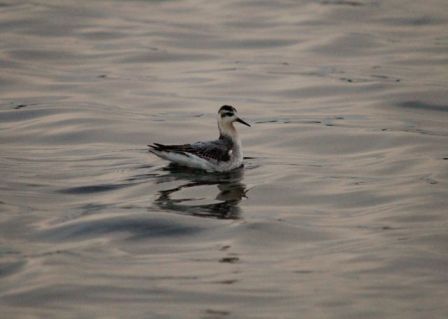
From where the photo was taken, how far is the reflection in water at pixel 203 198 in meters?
16.6

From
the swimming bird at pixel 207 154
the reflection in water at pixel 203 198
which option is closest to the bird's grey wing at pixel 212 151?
the swimming bird at pixel 207 154

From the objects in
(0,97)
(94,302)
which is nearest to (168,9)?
(0,97)

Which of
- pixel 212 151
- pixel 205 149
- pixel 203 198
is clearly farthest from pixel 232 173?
pixel 203 198

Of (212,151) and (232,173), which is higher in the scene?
(212,151)

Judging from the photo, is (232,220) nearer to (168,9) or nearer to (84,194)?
(84,194)

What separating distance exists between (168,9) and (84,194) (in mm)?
18604

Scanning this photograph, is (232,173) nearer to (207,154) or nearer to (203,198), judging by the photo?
(207,154)

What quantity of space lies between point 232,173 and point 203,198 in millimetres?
2045

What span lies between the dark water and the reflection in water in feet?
0.21

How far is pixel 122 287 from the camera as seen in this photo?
43.0ft

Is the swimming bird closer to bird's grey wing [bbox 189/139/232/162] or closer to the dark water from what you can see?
bird's grey wing [bbox 189/139/232/162]

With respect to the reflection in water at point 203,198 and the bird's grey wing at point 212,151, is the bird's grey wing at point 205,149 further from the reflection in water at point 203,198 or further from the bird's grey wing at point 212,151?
the reflection in water at point 203,198

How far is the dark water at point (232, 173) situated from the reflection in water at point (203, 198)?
6 cm

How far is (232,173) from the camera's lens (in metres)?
19.5
